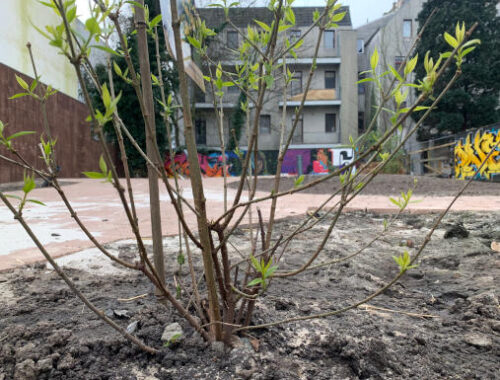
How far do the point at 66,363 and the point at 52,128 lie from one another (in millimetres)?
11342

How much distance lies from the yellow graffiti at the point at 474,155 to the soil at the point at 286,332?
1072cm

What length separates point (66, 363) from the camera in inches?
37.1

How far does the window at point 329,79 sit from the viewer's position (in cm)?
2294

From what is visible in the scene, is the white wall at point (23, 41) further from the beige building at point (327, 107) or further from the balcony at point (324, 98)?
the balcony at point (324, 98)

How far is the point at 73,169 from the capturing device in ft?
39.7

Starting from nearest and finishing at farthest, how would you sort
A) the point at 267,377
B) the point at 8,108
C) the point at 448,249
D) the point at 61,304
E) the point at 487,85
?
the point at 267,377
the point at 61,304
the point at 448,249
the point at 8,108
the point at 487,85

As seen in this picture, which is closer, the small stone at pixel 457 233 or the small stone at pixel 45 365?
the small stone at pixel 45 365

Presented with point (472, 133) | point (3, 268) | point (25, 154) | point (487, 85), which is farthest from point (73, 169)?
point (487, 85)

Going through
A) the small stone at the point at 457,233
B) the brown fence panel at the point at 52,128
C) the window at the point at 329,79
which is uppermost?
the window at the point at 329,79

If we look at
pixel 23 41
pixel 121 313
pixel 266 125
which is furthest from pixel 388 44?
pixel 121 313

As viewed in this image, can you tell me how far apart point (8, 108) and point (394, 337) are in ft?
31.1

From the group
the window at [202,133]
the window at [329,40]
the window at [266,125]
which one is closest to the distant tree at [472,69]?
the window at [329,40]

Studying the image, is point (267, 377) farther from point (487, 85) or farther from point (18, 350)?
point (487, 85)

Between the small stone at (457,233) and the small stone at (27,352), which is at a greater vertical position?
the small stone at (457,233)
